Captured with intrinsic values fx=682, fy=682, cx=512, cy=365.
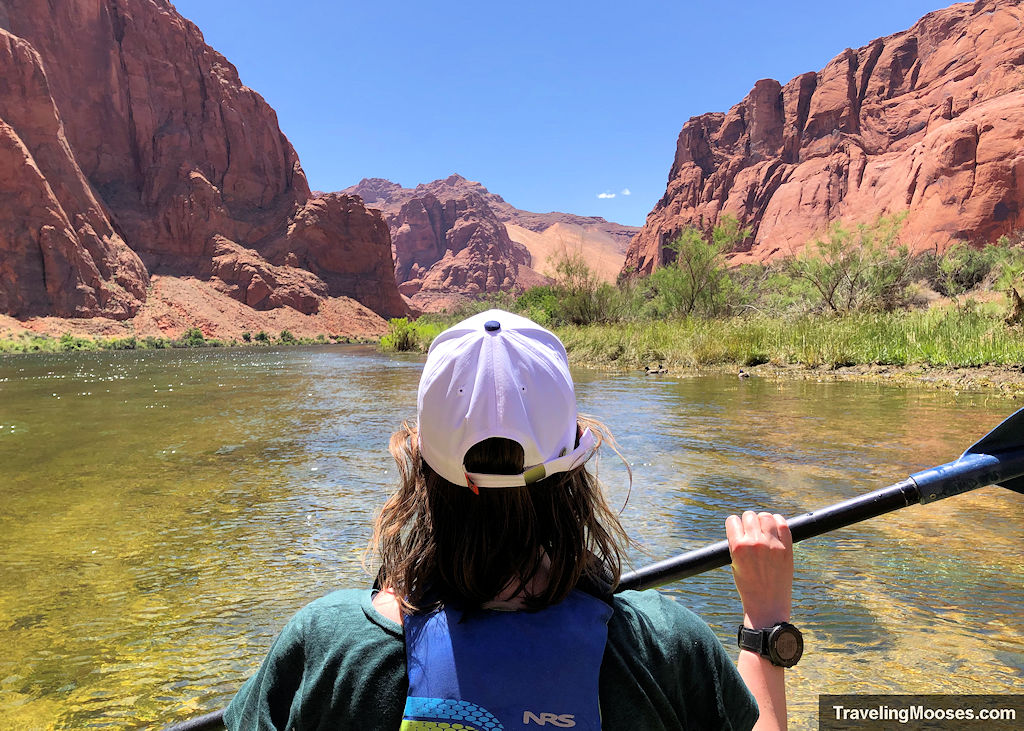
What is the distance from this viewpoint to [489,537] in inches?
42.8

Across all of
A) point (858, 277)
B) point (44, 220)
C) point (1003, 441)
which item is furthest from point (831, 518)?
point (44, 220)

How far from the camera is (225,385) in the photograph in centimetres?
1662

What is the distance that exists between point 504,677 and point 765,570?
1.59 feet

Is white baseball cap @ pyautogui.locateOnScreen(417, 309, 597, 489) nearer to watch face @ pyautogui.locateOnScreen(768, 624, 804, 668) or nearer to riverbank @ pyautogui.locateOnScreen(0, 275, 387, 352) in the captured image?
watch face @ pyautogui.locateOnScreen(768, 624, 804, 668)

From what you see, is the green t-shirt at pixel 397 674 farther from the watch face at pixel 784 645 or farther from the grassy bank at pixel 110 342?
the grassy bank at pixel 110 342

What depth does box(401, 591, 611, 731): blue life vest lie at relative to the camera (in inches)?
35.6

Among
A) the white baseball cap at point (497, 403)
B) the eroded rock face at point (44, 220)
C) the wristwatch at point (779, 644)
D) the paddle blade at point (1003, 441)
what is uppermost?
the eroded rock face at point (44, 220)

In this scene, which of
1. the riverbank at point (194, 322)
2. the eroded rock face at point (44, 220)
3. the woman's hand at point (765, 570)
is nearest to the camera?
the woman's hand at point (765, 570)

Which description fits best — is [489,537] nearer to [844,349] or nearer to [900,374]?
[900,374]

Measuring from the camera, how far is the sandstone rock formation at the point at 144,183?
57.7 meters

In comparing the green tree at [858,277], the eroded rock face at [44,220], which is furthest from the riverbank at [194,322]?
the green tree at [858,277]

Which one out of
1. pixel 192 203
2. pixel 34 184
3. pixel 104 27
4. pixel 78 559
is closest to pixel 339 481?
pixel 78 559

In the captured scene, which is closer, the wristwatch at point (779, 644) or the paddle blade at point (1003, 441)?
the wristwatch at point (779, 644)

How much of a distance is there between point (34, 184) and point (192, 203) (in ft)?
62.5
